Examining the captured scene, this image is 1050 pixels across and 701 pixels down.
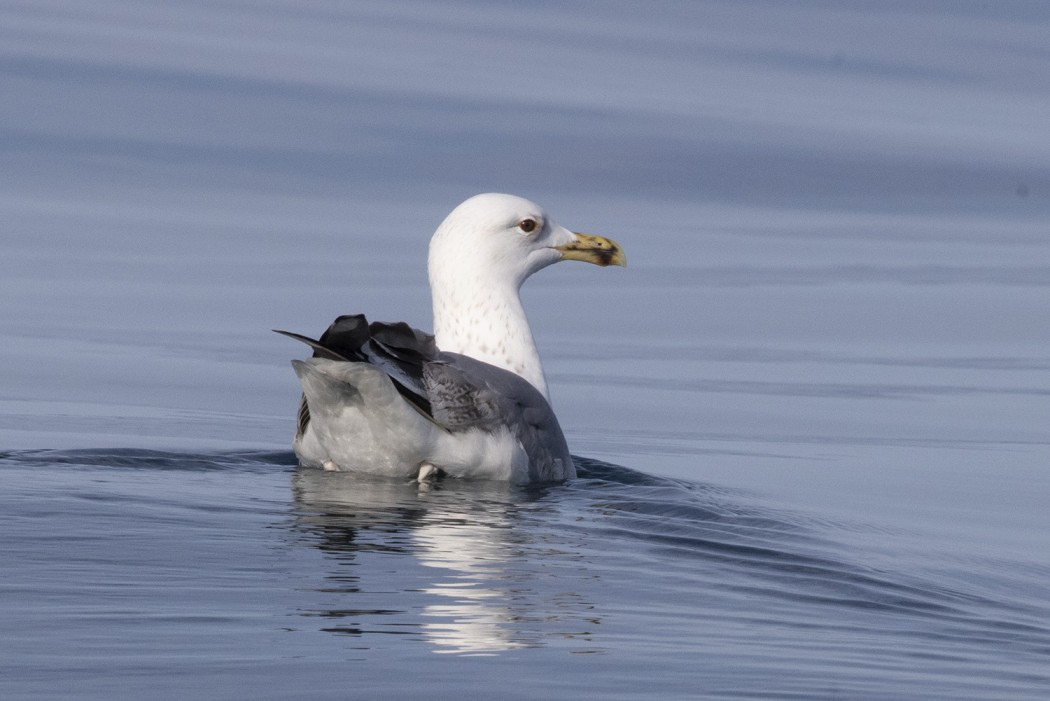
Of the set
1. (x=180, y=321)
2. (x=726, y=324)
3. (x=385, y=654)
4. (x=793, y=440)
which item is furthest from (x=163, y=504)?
(x=726, y=324)

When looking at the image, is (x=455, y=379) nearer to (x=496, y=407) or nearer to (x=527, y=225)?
(x=496, y=407)

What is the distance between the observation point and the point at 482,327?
416 inches

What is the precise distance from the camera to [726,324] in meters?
17.0

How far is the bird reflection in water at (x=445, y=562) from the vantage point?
20.7ft

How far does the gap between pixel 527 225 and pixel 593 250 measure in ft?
2.04

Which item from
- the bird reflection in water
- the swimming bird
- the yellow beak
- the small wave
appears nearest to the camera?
the bird reflection in water

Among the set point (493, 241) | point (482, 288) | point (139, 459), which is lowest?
point (139, 459)

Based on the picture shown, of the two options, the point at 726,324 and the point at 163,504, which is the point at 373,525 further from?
the point at 726,324

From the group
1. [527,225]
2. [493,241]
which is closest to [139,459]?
[493,241]

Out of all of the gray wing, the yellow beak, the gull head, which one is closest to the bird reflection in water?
the gray wing

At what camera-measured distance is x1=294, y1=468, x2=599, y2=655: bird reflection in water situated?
20.7 feet

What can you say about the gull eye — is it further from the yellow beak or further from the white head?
the yellow beak

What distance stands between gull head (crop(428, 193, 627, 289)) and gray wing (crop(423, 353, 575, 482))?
24.6 inches

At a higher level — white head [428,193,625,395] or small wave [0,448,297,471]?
white head [428,193,625,395]
